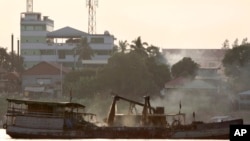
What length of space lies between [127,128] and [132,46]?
250 feet

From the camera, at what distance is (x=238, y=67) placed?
176500 mm

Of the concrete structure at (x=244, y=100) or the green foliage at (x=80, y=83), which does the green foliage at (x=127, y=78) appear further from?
the concrete structure at (x=244, y=100)

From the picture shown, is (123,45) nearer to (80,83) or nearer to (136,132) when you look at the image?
(80,83)

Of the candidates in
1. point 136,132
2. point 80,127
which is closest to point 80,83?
point 80,127

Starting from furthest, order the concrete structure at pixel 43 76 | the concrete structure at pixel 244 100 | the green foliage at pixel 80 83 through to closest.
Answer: the concrete structure at pixel 43 76, the green foliage at pixel 80 83, the concrete structure at pixel 244 100

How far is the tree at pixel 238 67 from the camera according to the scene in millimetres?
171000

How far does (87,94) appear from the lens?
167m

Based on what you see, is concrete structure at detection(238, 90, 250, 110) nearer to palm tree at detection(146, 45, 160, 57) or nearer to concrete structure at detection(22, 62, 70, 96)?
palm tree at detection(146, 45, 160, 57)

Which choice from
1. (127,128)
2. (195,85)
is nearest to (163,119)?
(127,128)

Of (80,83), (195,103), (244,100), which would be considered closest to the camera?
(195,103)

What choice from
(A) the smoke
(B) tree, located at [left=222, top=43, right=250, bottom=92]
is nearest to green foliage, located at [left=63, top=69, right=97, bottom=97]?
(A) the smoke

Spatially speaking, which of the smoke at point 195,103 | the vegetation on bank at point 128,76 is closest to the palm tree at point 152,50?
the vegetation on bank at point 128,76

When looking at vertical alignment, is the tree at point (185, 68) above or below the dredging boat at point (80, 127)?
above

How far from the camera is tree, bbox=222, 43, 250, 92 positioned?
561 feet
